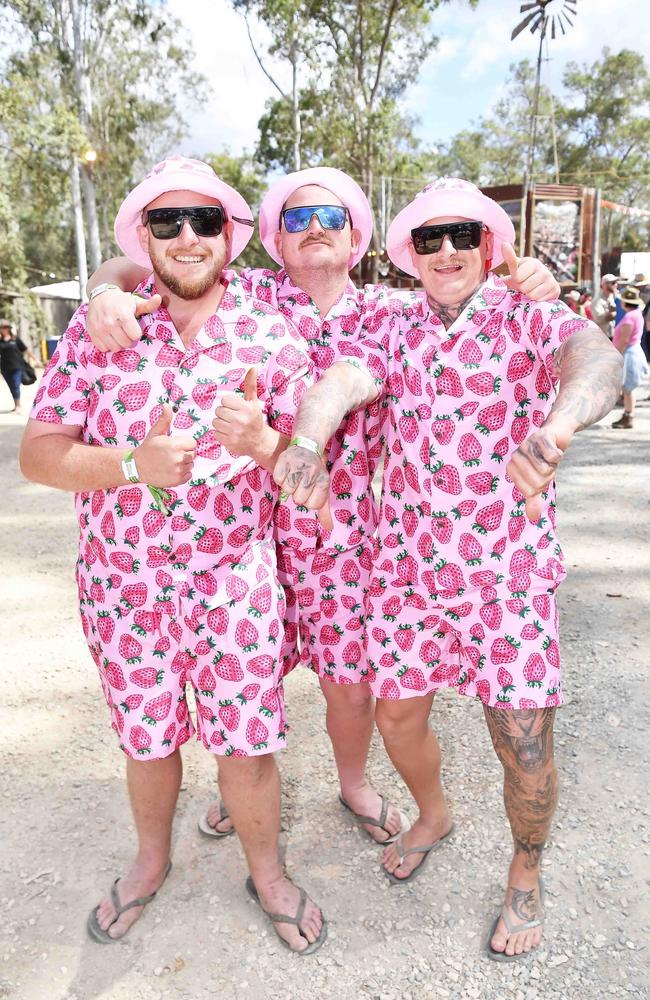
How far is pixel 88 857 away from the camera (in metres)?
2.65

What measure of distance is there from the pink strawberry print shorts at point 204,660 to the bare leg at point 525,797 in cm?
64

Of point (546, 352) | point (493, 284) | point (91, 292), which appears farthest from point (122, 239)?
point (546, 352)

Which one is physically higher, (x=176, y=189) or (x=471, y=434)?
(x=176, y=189)

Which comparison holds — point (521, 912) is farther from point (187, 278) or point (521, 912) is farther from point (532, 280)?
point (187, 278)

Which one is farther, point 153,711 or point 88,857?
point 88,857

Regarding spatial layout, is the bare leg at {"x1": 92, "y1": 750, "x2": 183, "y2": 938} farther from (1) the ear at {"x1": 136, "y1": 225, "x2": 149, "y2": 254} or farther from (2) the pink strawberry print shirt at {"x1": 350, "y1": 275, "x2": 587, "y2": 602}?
(1) the ear at {"x1": 136, "y1": 225, "x2": 149, "y2": 254}

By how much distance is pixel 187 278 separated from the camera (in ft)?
6.63

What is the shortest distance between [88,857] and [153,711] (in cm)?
90

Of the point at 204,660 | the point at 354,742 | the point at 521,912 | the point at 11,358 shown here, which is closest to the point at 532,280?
the point at 204,660

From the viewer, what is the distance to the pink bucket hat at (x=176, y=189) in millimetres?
2027

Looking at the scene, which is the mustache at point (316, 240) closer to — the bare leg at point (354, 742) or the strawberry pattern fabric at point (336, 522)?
the strawberry pattern fabric at point (336, 522)

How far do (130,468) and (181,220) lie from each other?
69 centimetres

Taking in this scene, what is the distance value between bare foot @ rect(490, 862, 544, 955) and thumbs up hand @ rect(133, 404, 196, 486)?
1.58m

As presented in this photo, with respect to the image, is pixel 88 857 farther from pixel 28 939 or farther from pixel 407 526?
pixel 407 526
